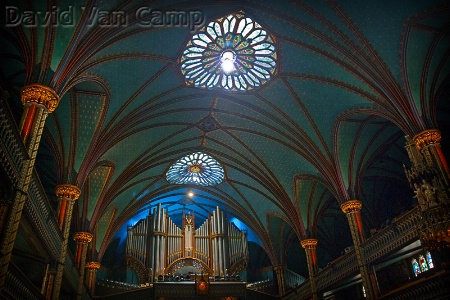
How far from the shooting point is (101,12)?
12.4 m

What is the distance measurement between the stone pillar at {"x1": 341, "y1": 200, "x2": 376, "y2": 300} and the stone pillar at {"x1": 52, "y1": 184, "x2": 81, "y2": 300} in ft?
36.2

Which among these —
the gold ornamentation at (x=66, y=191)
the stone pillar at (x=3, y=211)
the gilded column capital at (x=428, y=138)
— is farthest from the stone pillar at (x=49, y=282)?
the gilded column capital at (x=428, y=138)

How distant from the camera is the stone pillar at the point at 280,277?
23.4 metres

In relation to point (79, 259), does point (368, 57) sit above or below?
above

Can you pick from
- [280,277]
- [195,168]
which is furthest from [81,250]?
[280,277]

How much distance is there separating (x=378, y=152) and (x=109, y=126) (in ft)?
40.1

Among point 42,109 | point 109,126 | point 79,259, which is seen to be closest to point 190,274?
point 79,259

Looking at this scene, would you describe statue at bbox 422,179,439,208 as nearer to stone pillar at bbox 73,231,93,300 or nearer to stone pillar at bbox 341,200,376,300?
stone pillar at bbox 341,200,376,300

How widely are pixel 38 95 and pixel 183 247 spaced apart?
52.5 feet

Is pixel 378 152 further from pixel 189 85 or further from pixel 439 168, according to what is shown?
pixel 189 85

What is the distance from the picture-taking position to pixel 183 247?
24.6 metres

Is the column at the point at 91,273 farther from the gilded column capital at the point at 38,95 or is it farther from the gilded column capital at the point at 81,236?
the gilded column capital at the point at 38,95

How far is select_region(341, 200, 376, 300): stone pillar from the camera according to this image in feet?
50.8

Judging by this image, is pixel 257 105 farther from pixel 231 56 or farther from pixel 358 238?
pixel 358 238
